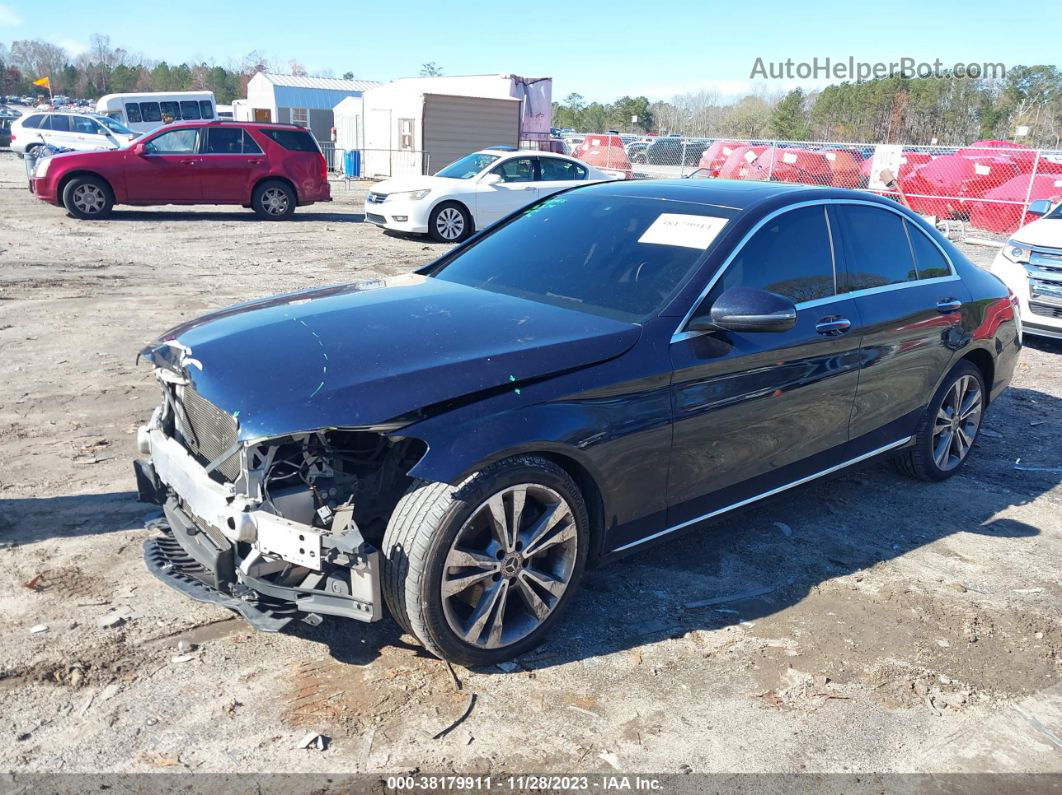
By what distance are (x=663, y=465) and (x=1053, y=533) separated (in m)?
2.73

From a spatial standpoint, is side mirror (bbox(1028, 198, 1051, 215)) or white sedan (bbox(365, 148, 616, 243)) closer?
side mirror (bbox(1028, 198, 1051, 215))

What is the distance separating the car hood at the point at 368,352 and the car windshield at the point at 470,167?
40.8ft

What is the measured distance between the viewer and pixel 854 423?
4.57 meters

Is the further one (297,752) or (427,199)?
(427,199)

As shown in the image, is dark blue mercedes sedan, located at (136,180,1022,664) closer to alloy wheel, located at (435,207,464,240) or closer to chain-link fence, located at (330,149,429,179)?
alloy wheel, located at (435,207,464,240)

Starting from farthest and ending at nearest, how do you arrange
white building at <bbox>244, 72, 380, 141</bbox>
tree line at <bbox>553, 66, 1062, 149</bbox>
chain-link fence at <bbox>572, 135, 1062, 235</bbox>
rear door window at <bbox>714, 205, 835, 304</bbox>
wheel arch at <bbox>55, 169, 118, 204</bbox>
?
tree line at <bbox>553, 66, 1062, 149</bbox> → white building at <bbox>244, 72, 380, 141</bbox> → chain-link fence at <bbox>572, 135, 1062, 235</bbox> → wheel arch at <bbox>55, 169, 118, 204</bbox> → rear door window at <bbox>714, 205, 835, 304</bbox>

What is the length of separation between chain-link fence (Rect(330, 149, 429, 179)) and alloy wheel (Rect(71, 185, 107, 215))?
455 inches

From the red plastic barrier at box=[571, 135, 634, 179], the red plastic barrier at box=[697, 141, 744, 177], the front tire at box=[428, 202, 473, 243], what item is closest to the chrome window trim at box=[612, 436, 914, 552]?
the front tire at box=[428, 202, 473, 243]

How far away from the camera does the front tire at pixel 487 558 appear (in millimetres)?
3035

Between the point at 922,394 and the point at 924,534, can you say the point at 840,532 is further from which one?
the point at 922,394

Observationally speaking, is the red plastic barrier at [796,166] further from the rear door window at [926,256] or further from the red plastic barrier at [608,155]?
the rear door window at [926,256]

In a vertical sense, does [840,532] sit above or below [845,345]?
below

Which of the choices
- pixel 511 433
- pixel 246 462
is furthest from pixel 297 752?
pixel 511 433

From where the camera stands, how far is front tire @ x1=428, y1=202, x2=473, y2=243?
15.5m
